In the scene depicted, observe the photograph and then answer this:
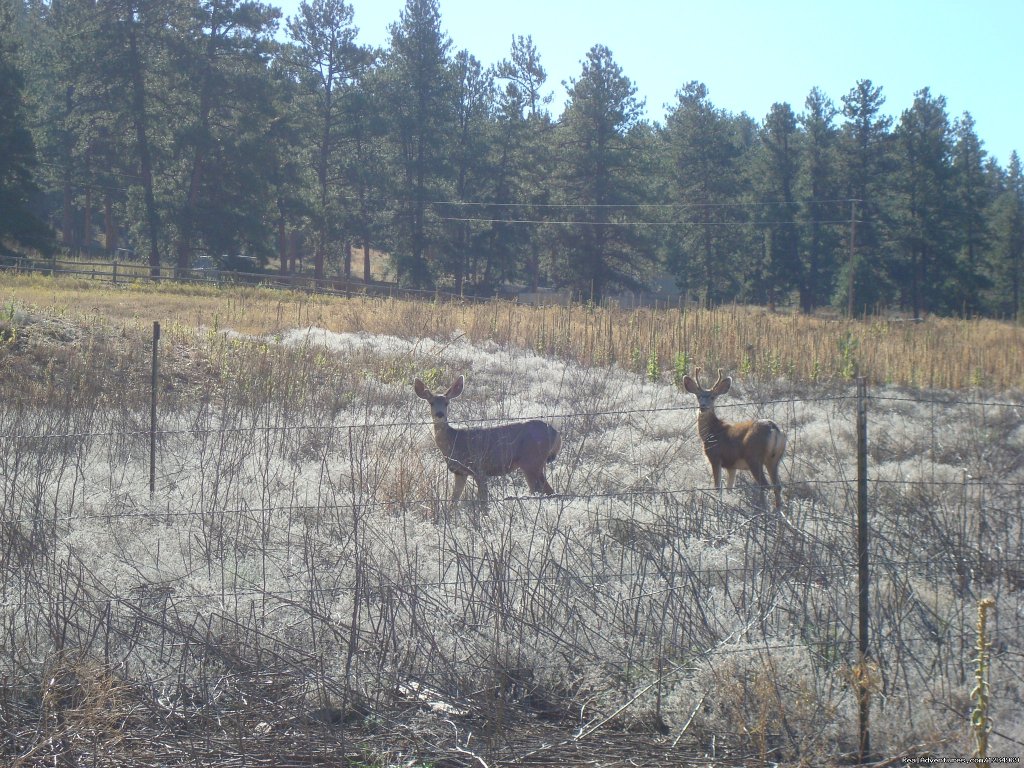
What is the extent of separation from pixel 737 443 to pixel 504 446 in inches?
92.7

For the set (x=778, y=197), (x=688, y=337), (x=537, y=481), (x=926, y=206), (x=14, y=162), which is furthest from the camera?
(x=778, y=197)

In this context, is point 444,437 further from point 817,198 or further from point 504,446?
point 817,198

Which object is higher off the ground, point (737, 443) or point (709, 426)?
point (709, 426)

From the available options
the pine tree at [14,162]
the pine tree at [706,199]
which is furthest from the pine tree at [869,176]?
the pine tree at [14,162]

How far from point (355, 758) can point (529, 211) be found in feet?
154

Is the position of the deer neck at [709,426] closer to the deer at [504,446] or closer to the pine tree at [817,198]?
the deer at [504,446]

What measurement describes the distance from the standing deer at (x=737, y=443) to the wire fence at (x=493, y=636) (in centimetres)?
202

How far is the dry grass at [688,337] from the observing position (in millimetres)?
17797

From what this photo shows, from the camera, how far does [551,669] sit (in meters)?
5.52

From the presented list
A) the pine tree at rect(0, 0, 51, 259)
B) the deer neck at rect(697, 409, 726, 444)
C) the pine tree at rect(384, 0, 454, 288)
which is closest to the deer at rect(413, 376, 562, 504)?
the deer neck at rect(697, 409, 726, 444)

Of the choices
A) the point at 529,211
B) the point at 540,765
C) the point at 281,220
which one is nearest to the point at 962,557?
the point at 540,765

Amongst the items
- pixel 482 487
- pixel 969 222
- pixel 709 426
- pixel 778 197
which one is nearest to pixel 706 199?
pixel 778 197

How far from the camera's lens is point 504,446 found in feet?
30.2

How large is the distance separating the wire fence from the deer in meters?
1.64
